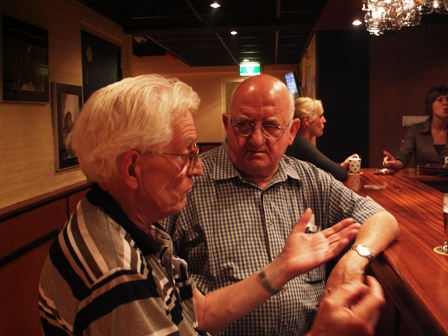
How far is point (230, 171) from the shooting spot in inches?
73.5

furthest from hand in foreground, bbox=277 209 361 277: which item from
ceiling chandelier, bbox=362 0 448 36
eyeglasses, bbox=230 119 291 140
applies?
ceiling chandelier, bbox=362 0 448 36

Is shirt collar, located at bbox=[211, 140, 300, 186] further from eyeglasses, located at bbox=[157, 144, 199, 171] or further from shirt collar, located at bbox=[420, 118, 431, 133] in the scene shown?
shirt collar, located at bbox=[420, 118, 431, 133]

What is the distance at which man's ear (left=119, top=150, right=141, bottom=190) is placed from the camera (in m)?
0.98

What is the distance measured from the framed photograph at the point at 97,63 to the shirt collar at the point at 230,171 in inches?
107

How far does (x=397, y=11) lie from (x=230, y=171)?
2.09m

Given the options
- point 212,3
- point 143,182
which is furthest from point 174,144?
point 212,3

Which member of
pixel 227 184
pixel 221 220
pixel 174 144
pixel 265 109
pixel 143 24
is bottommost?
pixel 221 220

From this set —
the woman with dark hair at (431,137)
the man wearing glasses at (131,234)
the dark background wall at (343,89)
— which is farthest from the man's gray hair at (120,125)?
the dark background wall at (343,89)

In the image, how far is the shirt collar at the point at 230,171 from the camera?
Result: 6.09ft

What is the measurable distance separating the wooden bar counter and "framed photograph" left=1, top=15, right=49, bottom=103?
2.52 metres

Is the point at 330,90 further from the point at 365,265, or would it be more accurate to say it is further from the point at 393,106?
the point at 365,265

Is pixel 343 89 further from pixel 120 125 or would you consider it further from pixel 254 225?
pixel 120 125

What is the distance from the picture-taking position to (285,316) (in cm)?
163

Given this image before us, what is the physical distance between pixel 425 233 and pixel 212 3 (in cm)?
366
